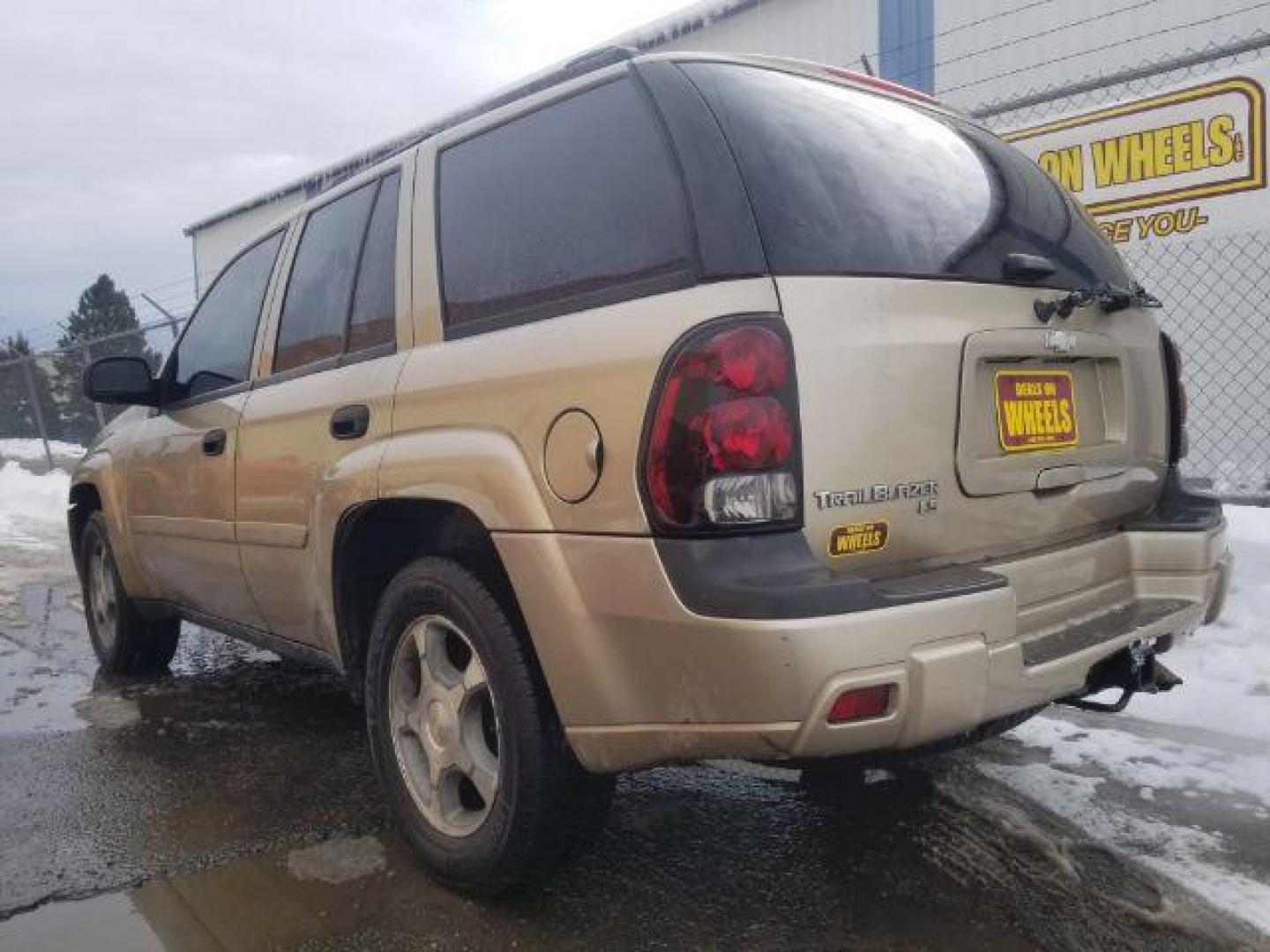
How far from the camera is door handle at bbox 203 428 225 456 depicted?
351cm

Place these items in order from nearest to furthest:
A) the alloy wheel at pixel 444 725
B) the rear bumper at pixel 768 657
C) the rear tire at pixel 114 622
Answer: the rear bumper at pixel 768 657 < the alloy wheel at pixel 444 725 < the rear tire at pixel 114 622

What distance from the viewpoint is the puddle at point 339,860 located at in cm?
264

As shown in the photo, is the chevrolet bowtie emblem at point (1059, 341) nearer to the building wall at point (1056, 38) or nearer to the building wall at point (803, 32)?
the building wall at point (1056, 38)

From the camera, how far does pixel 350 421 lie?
2770 millimetres

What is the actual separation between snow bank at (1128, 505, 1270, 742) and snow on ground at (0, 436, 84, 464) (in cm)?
1545

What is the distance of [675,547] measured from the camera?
189cm

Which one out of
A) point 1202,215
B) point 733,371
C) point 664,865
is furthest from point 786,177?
point 1202,215

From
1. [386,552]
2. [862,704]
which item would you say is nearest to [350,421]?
[386,552]

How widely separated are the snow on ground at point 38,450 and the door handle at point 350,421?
48.2 feet

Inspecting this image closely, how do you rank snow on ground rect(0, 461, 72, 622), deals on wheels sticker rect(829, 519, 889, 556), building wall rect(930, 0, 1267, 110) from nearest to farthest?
1. deals on wheels sticker rect(829, 519, 889, 556)
2. building wall rect(930, 0, 1267, 110)
3. snow on ground rect(0, 461, 72, 622)

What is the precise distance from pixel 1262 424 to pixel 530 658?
6.18 metres

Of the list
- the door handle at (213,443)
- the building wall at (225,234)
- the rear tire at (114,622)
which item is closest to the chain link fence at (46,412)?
the building wall at (225,234)

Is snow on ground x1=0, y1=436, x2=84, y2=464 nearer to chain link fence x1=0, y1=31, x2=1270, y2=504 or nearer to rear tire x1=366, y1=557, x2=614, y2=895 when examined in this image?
chain link fence x1=0, y1=31, x2=1270, y2=504

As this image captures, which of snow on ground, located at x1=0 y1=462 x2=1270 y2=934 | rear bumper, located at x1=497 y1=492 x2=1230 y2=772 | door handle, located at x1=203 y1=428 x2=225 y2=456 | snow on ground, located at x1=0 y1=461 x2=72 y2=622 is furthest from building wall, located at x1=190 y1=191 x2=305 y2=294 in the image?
rear bumper, located at x1=497 y1=492 x2=1230 y2=772
